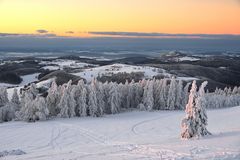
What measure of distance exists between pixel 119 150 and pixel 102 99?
174 feet

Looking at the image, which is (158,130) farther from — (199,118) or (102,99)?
(102,99)

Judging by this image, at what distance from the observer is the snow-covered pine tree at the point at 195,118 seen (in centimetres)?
4125

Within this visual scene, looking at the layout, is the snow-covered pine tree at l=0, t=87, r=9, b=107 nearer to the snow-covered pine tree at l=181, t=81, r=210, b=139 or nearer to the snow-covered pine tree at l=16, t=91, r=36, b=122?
the snow-covered pine tree at l=16, t=91, r=36, b=122

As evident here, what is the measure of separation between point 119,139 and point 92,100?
30924mm

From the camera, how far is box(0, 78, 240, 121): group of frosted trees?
7762cm

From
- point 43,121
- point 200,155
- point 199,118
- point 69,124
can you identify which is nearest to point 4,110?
point 43,121

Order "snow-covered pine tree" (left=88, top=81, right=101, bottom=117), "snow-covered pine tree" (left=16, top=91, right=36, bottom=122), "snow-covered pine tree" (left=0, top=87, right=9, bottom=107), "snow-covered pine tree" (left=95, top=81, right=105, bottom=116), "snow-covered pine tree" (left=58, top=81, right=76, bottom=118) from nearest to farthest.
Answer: "snow-covered pine tree" (left=16, top=91, right=36, bottom=122) < "snow-covered pine tree" (left=58, top=81, right=76, bottom=118) < "snow-covered pine tree" (left=88, top=81, right=101, bottom=117) < "snow-covered pine tree" (left=95, top=81, right=105, bottom=116) < "snow-covered pine tree" (left=0, top=87, right=9, bottom=107)

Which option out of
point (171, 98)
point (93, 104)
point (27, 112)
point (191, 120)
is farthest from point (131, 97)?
point (191, 120)

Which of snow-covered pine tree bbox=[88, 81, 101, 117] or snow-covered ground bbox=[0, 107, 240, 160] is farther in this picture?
snow-covered pine tree bbox=[88, 81, 101, 117]

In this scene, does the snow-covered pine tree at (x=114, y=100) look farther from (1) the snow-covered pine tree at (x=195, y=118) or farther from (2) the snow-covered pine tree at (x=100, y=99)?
(1) the snow-covered pine tree at (x=195, y=118)

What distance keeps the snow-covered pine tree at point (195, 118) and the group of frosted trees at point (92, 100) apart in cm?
3487

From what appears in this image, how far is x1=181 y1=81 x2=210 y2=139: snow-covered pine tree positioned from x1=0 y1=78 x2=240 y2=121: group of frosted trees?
3487cm

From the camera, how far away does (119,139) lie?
5259cm

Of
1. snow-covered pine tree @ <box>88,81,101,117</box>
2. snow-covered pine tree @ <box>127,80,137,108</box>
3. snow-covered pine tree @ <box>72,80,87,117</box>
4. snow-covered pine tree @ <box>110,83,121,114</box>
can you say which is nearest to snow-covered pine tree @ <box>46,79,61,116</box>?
snow-covered pine tree @ <box>72,80,87,117</box>
